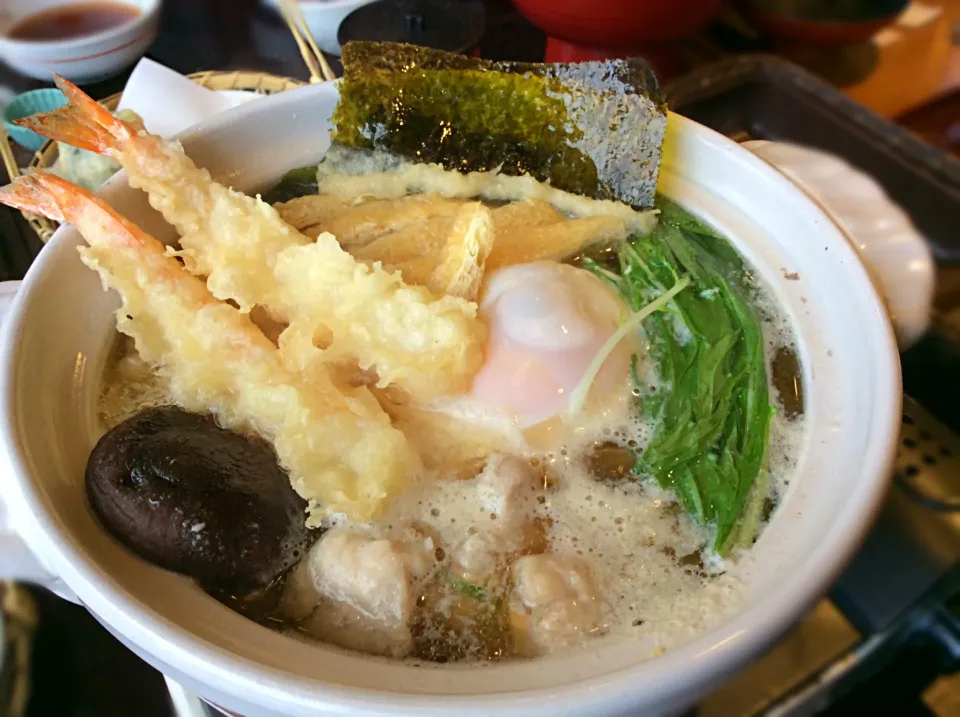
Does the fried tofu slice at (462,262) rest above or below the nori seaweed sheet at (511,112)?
below

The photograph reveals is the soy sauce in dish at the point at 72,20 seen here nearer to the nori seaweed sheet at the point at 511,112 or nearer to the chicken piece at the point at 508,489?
the nori seaweed sheet at the point at 511,112

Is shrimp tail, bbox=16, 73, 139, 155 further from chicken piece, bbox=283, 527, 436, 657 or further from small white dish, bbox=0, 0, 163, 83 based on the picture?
small white dish, bbox=0, 0, 163, 83

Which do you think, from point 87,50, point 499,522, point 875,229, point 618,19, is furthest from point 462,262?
point 87,50

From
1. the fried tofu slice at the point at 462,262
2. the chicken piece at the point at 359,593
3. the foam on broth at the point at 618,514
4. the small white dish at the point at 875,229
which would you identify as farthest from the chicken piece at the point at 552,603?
the small white dish at the point at 875,229

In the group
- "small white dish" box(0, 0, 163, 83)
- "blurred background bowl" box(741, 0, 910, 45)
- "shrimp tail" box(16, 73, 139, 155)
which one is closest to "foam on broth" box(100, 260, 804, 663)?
"shrimp tail" box(16, 73, 139, 155)

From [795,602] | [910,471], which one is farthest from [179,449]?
[910,471]

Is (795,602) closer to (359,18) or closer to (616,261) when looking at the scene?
(616,261)
